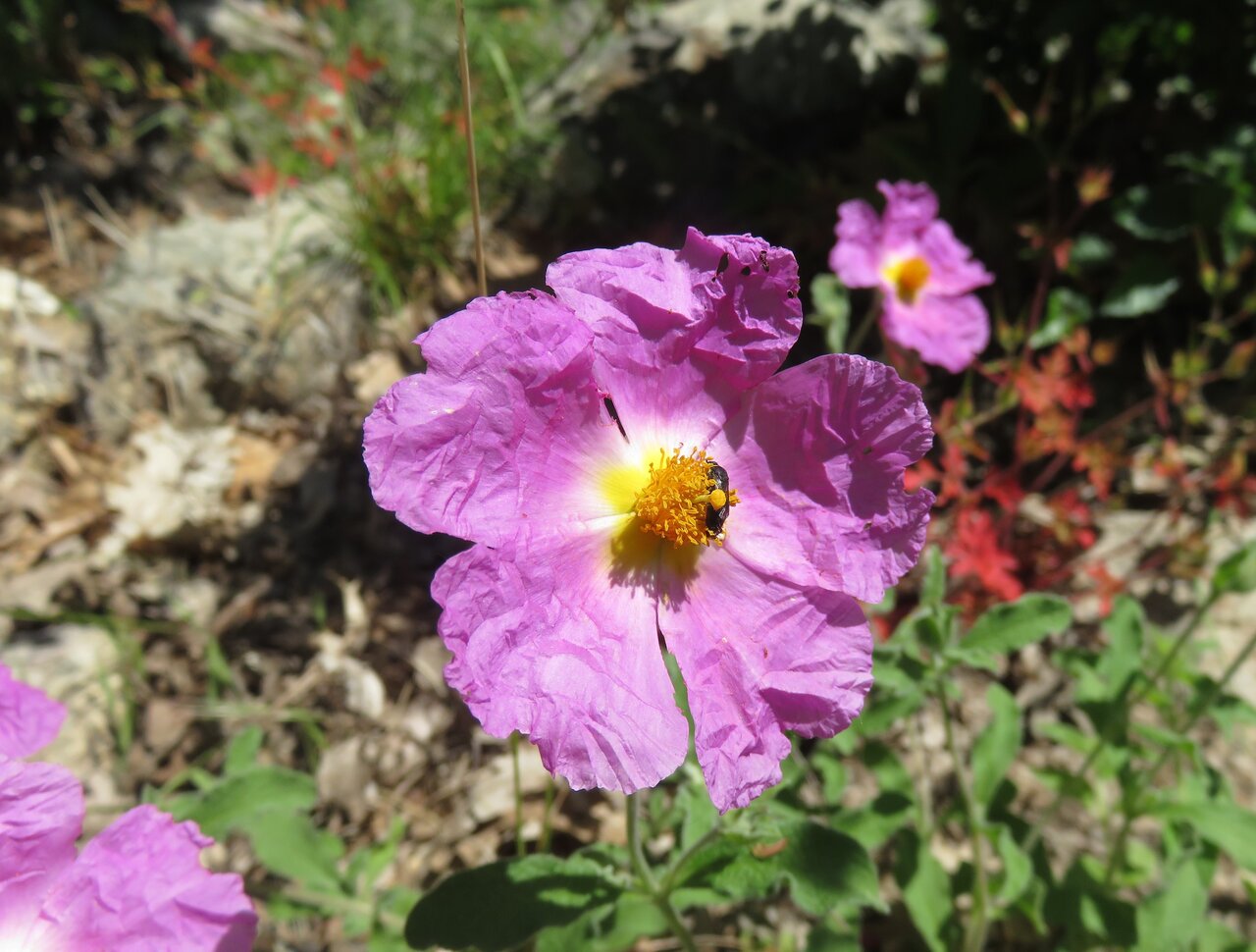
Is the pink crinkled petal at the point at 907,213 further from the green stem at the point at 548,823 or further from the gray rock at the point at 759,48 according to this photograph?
the green stem at the point at 548,823

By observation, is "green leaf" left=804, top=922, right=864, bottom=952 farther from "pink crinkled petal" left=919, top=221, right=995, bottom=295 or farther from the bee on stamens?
"pink crinkled petal" left=919, top=221, right=995, bottom=295

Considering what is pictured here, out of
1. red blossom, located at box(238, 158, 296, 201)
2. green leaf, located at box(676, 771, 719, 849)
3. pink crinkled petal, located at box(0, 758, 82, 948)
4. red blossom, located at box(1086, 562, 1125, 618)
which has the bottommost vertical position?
red blossom, located at box(1086, 562, 1125, 618)

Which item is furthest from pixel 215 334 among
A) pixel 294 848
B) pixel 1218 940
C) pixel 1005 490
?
pixel 1218 940

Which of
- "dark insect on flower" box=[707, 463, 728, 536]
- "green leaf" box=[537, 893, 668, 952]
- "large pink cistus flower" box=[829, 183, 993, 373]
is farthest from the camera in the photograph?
"large pink cistus flower" box=[829, 183, 993, 373]

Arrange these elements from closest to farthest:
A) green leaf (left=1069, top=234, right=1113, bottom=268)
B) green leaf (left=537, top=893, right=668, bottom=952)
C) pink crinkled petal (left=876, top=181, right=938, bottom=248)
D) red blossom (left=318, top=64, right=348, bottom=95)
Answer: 1. green leaf (left=537, top=893, right=668, bottom=952)
2. pink crinkled petal (left=876, top=181, right=938, bottom=248)
3. green leaf (left=1069, top=234, right=1113, bottom=268)
4. red blossom (left=318, top=64, right=348, bottom=95)

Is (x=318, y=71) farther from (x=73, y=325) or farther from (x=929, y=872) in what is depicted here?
(x=929, y=872)

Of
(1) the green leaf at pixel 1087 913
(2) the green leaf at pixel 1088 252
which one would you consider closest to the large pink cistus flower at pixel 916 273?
(2) the green leaf at pixel 1088 252

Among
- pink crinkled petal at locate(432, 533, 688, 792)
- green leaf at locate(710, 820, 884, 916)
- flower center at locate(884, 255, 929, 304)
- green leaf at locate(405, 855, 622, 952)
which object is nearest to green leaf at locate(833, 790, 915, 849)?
green leaf at locate(710, 820, 884, 916)

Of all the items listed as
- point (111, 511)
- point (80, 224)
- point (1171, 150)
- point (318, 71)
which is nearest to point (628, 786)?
point (111, 511)
